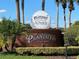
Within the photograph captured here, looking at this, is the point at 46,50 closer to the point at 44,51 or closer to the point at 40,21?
the point at 44,51

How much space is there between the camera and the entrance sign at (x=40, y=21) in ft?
123

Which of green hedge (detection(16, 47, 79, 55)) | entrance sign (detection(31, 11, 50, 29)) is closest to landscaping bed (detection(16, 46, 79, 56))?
green hedge (detection(16, 47, 79, 55))

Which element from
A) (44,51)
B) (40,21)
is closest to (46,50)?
(44,51)

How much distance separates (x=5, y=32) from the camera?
3619cm

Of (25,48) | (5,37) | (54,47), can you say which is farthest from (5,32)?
(54,47)

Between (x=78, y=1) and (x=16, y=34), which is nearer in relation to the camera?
(x=16, y=34)

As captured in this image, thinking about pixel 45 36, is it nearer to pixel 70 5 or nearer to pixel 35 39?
pixel 35 39

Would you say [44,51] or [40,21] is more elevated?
[40,21]

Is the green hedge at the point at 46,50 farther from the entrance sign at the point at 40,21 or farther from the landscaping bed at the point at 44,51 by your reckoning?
the entrance sign at the point at 40,21

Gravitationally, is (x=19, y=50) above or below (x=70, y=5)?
below

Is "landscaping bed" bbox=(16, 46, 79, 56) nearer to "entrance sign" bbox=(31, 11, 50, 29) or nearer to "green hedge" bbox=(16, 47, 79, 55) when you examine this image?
"green hedge" bbox=(16, 47, 79, 55)

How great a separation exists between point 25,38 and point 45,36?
231cm

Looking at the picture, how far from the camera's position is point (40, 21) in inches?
1480

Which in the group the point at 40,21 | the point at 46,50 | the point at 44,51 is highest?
the point at 40,21
